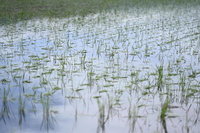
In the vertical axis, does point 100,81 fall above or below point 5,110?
above

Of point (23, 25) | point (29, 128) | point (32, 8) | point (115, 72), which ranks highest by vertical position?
point (32, 8)

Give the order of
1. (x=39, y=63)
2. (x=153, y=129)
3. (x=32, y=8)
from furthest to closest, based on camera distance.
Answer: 1. (x=32, y=8)
2. (x=39, y=63)
3. (x=153, y=129)

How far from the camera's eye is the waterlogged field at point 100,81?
2979 mm

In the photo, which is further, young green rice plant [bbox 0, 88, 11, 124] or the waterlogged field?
young green rice plant [bbox 0, 88, 11, 124]

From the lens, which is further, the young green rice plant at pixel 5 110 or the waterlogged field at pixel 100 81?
the young green rice plant at pixel 5 110

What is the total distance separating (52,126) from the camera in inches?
114

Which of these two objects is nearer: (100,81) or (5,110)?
(5,110)

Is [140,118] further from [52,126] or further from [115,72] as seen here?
[115,72]

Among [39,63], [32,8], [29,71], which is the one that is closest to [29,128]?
[29,71]

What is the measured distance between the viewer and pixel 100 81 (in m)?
4.17

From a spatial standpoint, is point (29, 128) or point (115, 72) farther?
point (115, 72)

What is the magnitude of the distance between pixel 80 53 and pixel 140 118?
3.02m

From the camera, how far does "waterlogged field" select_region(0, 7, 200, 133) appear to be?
2.98 metres

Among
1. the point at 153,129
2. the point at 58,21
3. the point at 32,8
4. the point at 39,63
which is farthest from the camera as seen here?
the point at 32,8
